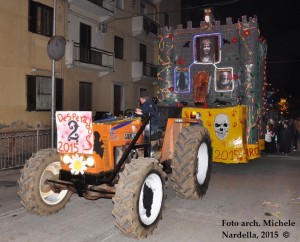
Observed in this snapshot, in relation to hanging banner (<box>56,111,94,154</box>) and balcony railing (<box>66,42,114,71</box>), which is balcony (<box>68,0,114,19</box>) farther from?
hanging banner (<box>56,111,94,154</box>)

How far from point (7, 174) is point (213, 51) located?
7.03 m

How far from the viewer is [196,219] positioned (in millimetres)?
5438

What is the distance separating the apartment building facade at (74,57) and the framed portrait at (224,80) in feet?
10.3

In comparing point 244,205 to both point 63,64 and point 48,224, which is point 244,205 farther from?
point 63,64

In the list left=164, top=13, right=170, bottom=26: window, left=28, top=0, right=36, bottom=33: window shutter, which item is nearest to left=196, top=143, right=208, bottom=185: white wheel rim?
left=28, top=0, right=36, bottom=33: window shutter

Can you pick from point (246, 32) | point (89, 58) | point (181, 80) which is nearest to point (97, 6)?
point (89, 58)

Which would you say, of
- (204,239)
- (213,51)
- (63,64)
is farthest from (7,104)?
(204,239)

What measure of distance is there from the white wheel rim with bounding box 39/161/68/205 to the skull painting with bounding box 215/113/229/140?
16.4 feet

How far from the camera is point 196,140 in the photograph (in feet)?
20.6

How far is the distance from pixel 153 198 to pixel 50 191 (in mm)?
1712

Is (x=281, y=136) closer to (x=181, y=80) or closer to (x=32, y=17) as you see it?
(x=181, y=80)

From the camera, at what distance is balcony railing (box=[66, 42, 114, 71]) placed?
17469 millimetres

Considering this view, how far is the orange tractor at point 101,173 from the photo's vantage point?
4.49m

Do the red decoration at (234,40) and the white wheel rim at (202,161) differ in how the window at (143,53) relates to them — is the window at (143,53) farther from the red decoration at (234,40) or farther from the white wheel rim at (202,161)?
the white wheel rim at (202,161)
